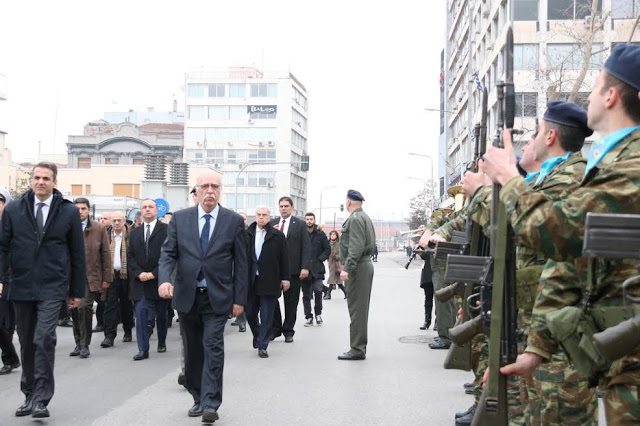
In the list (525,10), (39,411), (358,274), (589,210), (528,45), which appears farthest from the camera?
(528,45)

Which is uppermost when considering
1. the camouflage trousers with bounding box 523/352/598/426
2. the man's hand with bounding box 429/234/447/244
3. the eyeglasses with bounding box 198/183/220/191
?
the eyeglasses with bounding box 198/183/220/191

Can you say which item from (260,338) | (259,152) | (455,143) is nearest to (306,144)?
(259,152)

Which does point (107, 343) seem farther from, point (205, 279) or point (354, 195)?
point (205, 279)

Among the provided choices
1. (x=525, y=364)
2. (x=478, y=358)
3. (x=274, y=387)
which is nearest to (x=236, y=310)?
(x=274, y=387)

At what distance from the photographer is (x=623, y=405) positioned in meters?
2.91

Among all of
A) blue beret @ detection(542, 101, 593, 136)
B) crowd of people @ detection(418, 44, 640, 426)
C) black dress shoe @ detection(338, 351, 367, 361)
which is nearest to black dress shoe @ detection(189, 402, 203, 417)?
black dress shoe @ detection(338, 351, 367, 361)

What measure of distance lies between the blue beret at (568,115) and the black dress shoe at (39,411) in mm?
4845

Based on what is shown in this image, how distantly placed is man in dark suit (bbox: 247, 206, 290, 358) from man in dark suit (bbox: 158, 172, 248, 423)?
400 centimetres

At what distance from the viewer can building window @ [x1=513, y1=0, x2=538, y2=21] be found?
46000 millimetres

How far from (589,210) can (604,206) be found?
56 millimetres

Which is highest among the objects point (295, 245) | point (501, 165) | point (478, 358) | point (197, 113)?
point (197, 113)

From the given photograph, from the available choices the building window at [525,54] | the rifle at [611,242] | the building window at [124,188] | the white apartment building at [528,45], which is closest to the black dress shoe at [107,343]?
the rifle at [611,242]

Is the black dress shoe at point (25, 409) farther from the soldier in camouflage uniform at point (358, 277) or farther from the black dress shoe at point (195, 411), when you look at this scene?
the soldier in camouflage uniform at point (358, 277)

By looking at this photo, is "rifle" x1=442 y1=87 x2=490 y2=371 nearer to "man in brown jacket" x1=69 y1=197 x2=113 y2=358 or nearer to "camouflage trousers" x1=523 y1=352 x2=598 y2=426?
"camouflage trousers" x1=523 y1=352 x2=598 y2=426
